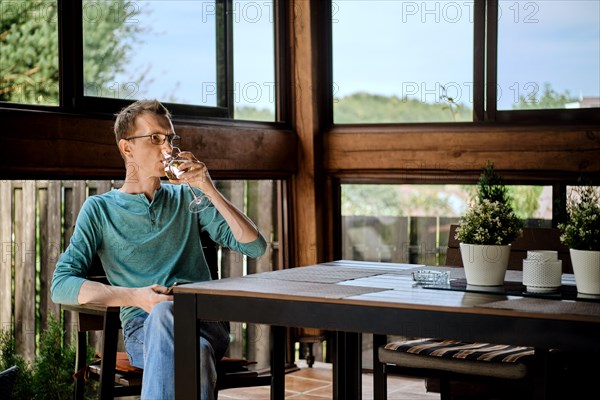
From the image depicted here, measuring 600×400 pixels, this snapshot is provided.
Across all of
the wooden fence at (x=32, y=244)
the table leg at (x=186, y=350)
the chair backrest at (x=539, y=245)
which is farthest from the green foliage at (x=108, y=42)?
the chair backrest at (x=539, y=245)

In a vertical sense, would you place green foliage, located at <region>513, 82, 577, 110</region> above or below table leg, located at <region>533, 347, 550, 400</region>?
above

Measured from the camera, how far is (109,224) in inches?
125

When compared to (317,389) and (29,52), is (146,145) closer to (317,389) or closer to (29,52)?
(29,52)

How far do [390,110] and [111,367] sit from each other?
2612 millimetres

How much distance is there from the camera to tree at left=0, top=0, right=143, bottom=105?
3709 millimetres

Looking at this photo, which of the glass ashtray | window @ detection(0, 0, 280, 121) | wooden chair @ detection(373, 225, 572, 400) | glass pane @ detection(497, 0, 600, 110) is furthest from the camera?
glass pane @ detection(497, 0, 600, 110)

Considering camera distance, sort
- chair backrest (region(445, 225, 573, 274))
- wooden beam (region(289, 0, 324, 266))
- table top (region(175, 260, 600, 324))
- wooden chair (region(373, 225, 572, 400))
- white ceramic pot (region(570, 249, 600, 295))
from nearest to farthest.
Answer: table top (region(175, 260, 600, 324))
white ceramic pot (region(570, 249, 600, 295))
wooden chair (region(373, 225, 572, 400))
chair backrest (region(445, 225, 573, 274))
wooden beam (region(289, 0, 324, 266))

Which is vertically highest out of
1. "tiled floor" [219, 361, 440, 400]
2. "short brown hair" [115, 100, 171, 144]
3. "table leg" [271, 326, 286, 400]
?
"short brown hair" [115, 100, 171, 144]

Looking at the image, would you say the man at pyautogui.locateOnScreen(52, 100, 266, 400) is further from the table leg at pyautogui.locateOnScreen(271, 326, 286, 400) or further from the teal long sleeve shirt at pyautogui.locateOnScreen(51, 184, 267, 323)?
the table leg at pyautogui.locateOnScreen(271, 326, 286, 400)

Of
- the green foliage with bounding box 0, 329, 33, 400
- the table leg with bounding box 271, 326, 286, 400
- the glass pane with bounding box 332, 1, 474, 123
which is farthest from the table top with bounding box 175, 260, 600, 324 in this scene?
the glass pane with bounding box 332, 1, 474, 123

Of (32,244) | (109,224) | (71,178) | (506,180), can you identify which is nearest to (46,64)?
(71,178)

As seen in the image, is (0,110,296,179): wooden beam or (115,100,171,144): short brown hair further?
(0,110,296,179): wooden beam

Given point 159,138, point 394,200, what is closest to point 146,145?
point 159,138

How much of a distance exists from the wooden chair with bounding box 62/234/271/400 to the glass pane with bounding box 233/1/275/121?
1978mm
